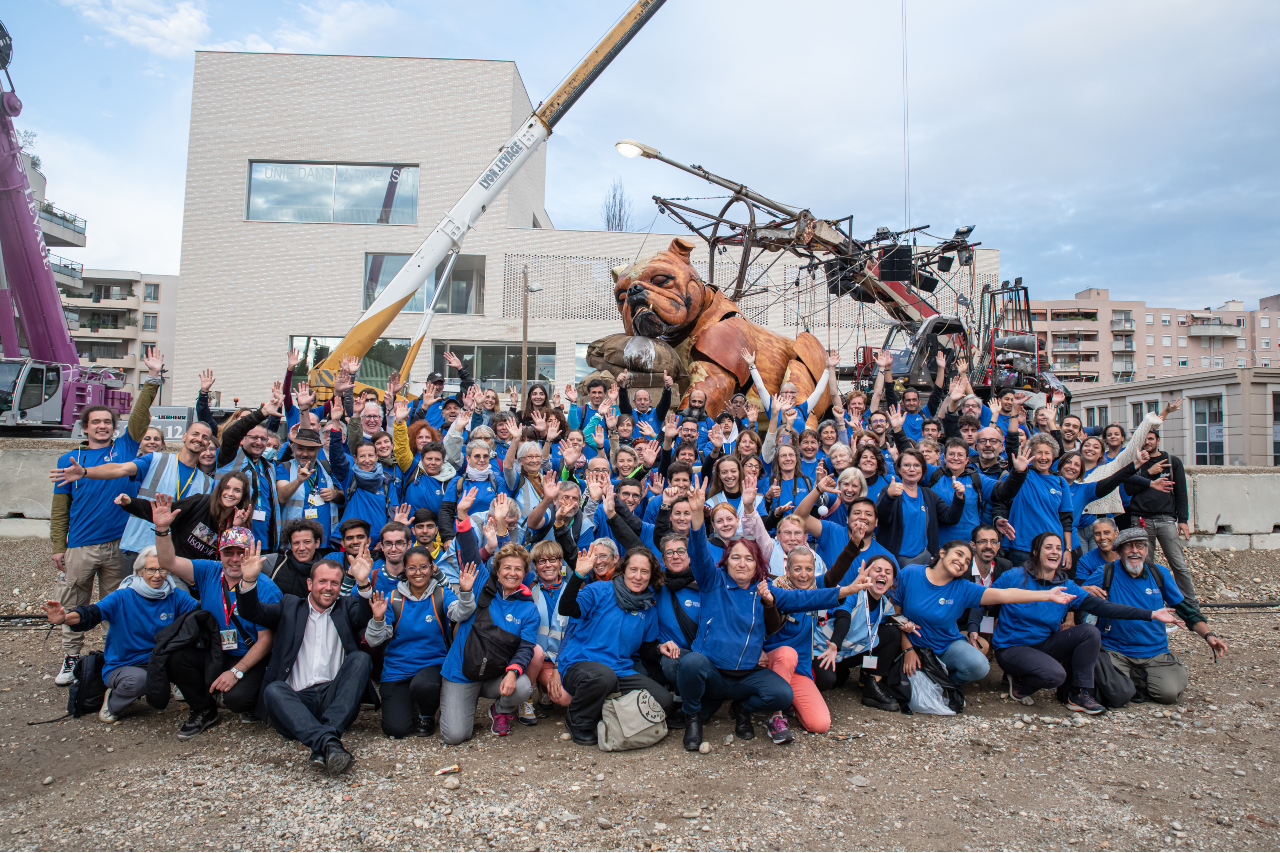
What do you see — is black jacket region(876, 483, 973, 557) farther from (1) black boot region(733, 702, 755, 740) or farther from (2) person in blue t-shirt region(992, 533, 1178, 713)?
(1) black boot region(733, 702, 755, 740)

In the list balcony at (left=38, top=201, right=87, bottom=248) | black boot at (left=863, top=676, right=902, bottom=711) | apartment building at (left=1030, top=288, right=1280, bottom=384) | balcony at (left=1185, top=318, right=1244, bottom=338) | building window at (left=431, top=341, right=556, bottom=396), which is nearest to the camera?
black boot at (left=863, top=676, right=902, bottom=711)

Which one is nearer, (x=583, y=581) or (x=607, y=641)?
(x=607, y=641)

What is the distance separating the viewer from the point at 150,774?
356cm

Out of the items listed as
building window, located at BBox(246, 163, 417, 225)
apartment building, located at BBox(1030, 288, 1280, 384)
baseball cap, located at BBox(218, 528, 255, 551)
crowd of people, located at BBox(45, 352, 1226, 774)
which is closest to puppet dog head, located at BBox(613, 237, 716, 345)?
crowd of people, located at BBox(45, 352, 1226, 774)

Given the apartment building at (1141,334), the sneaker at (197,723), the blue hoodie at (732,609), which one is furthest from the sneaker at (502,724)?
the apartment building at (1141,334)

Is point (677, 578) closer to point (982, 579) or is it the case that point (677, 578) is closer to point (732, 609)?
point (732, 609)

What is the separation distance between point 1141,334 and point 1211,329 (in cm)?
756

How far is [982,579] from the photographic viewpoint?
481cm

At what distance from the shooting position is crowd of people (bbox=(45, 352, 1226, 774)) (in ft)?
13.4

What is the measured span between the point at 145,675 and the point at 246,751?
894 millimetres

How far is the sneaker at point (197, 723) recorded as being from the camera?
13.2ft

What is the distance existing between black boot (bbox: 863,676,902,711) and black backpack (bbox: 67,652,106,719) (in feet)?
15.1

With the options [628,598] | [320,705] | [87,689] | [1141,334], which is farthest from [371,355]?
[1141,334]

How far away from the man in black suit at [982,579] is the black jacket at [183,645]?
453cm
